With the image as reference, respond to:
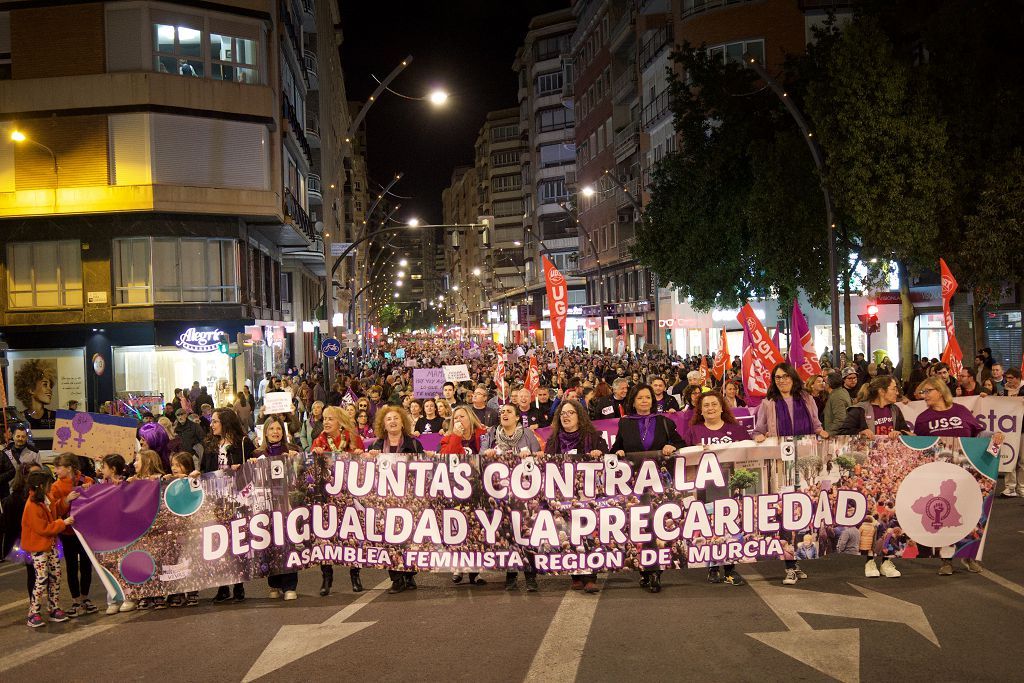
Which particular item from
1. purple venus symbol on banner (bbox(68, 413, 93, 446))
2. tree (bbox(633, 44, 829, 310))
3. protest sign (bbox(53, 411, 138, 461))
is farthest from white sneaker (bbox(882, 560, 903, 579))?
tree (bbox(633, 44, 829, 310))

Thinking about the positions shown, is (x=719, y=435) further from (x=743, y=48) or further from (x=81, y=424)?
Result: (x=743, y=48)

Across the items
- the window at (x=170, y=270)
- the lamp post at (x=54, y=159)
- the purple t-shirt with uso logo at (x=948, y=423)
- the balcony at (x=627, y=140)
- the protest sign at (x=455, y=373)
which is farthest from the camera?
the balcony at (x=627, y=140)

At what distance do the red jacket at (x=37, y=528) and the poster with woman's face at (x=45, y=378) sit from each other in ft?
76.0

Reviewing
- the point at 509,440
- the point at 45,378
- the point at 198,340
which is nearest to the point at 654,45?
the point at 198,340

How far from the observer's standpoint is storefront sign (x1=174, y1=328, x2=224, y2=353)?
99.8 ft

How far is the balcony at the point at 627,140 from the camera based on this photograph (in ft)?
198

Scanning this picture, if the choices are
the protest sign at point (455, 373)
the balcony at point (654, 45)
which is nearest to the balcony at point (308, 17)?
the balcony at point (654, 45)

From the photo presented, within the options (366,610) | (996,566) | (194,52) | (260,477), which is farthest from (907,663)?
(194,52)

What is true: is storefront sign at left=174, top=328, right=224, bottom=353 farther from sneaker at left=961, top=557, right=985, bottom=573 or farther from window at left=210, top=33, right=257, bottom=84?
sneaker at left=961, top=557, right=985, bottom=573

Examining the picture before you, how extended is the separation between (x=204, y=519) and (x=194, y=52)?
24.2m

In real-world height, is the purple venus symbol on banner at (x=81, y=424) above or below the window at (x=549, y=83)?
below

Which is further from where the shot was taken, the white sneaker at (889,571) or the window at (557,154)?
the window at (557,154)

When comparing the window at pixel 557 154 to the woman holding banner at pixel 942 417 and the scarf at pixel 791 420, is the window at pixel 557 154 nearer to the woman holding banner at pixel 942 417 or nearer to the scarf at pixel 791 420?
the woman holding banner at pixel 942 417

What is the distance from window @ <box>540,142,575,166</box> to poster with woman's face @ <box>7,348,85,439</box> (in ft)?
228
